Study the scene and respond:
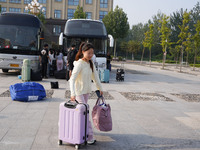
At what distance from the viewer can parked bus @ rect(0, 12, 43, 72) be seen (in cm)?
1581

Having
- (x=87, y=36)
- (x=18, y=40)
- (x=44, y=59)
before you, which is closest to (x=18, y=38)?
(x=18, y=40)

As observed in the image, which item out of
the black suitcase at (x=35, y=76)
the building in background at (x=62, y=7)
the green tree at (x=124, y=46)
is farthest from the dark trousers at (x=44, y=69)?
the green tree at (x=124, y=46)

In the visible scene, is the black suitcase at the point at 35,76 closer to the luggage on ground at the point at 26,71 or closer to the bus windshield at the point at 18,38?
the luggage on ground at the point at 26,71

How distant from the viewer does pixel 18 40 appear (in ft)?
52.7

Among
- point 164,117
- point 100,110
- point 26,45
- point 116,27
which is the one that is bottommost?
point 164,117

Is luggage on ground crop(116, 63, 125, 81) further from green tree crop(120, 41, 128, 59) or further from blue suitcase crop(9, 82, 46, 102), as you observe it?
green tree crop(120, 41, 128, 59)

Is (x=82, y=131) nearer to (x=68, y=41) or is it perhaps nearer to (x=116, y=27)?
(x=68, y=41)

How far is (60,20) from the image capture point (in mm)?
61531

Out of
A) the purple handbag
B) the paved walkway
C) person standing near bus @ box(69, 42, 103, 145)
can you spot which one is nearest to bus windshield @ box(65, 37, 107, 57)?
the paved walkway

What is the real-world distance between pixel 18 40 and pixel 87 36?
4.01m

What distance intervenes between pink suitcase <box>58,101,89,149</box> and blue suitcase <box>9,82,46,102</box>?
4.27 m

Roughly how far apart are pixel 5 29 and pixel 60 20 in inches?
1834

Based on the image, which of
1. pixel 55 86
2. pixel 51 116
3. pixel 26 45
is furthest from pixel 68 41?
pixel 51 116

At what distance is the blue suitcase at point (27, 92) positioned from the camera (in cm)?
865
